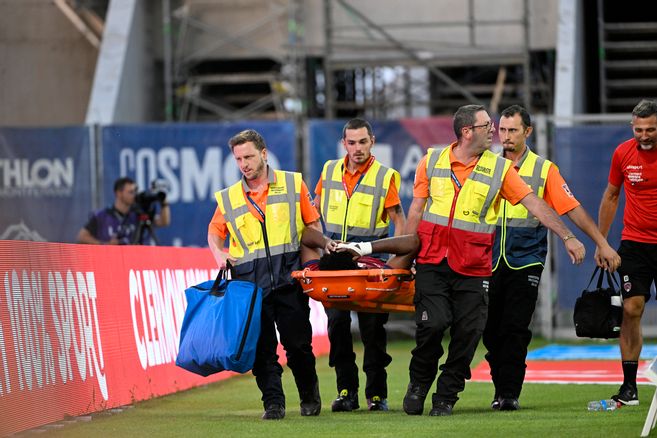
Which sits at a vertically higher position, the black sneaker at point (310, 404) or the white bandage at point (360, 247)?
the white bandage at point (360, 247)

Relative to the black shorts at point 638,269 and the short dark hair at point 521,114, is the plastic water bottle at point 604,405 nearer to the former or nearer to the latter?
the black shorts at point 638,269

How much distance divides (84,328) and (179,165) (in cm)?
926

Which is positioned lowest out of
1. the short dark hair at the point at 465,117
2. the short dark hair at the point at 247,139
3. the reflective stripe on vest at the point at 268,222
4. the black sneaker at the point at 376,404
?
the black sneaker at the point at 376,404

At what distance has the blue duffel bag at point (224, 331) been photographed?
9.52m

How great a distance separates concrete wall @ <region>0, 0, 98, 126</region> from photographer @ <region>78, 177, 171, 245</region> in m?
5.69

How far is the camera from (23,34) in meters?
23.3

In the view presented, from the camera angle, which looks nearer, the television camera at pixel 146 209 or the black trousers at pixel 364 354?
the black trousers at pixel 364 354

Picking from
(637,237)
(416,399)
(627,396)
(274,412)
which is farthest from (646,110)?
(274,412)

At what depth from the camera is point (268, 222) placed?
9.92 meters

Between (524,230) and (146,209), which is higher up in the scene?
(146,209)

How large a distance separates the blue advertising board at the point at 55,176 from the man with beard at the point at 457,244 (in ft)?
34.1

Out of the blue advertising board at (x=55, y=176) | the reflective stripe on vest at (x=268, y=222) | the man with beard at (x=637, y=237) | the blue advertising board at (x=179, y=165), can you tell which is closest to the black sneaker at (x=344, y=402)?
the reflective stripe on vest at (x=268, y=222)

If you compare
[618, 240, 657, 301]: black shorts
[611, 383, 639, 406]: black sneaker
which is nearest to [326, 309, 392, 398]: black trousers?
[611, 383, 639, 406]: black sneaker

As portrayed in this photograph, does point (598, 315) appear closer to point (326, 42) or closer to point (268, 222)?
point (268, 222)
